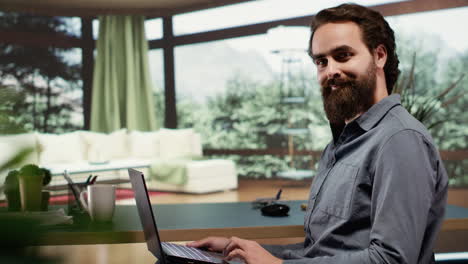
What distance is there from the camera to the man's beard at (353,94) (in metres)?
1.34

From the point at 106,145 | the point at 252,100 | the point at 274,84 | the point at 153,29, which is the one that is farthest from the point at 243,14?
the point at 106,145

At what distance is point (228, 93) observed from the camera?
27.8 feet

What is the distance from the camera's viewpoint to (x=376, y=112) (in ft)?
4.12

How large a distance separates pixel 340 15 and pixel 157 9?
7888 mm

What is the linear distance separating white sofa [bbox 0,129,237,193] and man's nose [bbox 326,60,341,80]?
4.92 m

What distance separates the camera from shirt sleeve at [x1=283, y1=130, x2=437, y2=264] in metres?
1.06

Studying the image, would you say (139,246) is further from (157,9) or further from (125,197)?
(157,9)

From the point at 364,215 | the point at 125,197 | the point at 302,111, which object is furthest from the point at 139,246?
the point at 302,111

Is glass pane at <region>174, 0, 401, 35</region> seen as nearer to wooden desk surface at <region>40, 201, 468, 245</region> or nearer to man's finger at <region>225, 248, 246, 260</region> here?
wooden desk surface at <region>40, 201, 468, 245</region>

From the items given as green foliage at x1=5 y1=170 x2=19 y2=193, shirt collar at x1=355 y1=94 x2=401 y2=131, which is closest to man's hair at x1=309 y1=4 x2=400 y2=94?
shirt collar at x1=355 y1=94 x2=401 y2=131

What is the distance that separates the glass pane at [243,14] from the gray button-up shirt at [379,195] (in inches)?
254

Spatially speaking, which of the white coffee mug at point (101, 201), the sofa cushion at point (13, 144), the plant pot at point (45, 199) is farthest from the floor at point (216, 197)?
the sofa cushion at point (13, 144)

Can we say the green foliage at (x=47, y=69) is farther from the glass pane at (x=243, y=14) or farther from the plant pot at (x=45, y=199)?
the plant pot at (x=45, y=199)

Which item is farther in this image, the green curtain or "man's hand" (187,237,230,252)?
the green curtain
